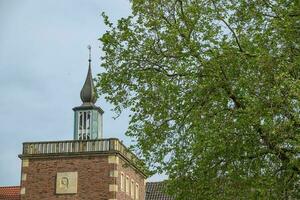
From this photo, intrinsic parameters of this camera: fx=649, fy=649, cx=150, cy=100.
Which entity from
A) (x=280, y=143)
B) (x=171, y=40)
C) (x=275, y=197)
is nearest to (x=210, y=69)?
(x=171, y=40)

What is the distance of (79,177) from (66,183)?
87cm

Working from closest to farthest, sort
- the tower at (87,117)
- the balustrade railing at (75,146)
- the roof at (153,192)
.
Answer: the balustrade railing at (75,146)
the tower at (87,117)
the roof at (153,192)

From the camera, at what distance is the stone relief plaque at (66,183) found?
3962 centimetres

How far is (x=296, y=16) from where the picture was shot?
17344 mm

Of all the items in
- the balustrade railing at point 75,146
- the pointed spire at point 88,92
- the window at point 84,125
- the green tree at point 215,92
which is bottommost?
the green tree at point 215,92

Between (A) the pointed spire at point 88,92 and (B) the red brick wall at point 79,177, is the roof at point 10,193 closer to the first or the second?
(B) the red brick wall at point 79,177

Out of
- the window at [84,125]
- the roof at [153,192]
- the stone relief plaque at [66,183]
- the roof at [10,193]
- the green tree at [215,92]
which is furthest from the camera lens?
the roof at [153,192]

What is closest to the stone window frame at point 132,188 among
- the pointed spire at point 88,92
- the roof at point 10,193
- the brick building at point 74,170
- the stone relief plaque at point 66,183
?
the brick building at point 74,170

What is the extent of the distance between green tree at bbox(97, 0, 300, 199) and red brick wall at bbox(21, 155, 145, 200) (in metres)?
20.0

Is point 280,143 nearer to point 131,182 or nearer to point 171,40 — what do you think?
point 171,40

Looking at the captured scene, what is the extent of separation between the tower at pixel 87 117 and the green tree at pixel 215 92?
84.7 feet

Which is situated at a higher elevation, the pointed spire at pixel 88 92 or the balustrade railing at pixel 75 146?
the pointed spire at pixel 88 92

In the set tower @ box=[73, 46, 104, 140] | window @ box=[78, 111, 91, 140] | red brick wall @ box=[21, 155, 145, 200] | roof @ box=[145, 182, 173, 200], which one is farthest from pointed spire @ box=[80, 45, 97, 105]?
roof @ box=[145, 182, 173, 200]

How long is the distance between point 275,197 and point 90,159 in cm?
2450
